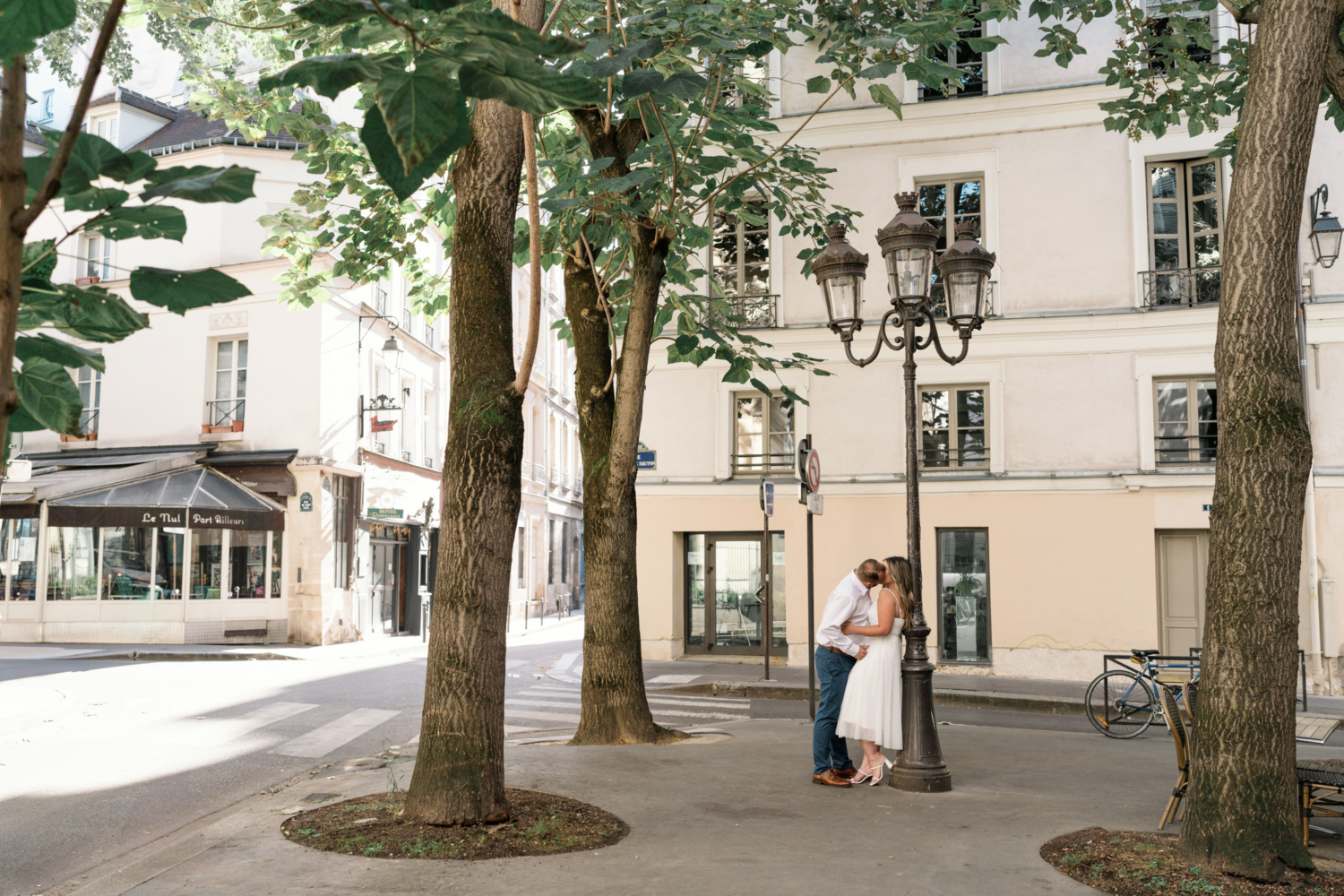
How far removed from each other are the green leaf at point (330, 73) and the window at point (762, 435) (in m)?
17.6

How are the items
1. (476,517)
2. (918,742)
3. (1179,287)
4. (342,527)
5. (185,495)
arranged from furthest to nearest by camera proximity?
(342,527) < (185,495) < (1179,287) < (918,742) < (476,517)

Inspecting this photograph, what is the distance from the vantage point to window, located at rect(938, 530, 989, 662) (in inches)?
714

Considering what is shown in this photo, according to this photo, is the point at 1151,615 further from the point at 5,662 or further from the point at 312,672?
the point at 5,662

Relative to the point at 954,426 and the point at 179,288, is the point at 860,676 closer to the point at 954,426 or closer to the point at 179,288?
the point at 179,288

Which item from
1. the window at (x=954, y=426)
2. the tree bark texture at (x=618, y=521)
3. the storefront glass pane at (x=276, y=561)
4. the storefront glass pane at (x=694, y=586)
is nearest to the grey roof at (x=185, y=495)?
the storefront glass pane at (x=276, y=561)

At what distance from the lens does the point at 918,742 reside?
7648mm

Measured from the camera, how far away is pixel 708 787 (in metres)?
7.29

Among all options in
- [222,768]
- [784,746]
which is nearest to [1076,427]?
[784,746]

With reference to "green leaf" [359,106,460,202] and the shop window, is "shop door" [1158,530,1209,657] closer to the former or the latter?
"green leaf" [359,106,460,202]

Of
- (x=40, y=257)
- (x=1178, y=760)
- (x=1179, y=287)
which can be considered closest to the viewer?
(x=40, y=257)

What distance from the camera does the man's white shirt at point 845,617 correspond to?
788cm

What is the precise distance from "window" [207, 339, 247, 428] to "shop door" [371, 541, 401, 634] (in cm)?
462

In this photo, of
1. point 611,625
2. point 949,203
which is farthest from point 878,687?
point 949,203

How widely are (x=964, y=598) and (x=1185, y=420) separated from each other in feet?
14.9
